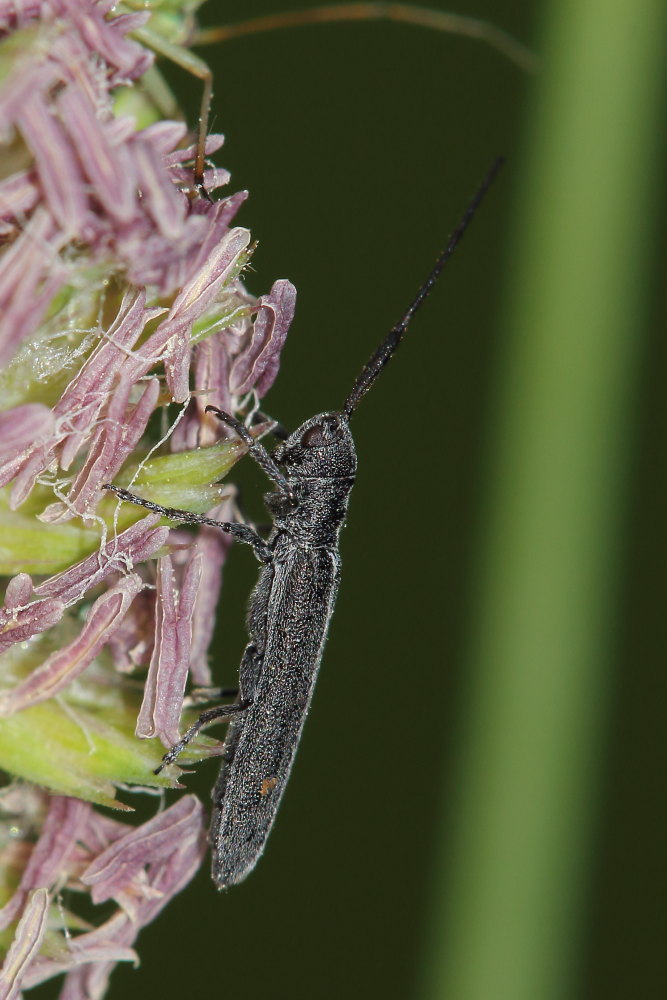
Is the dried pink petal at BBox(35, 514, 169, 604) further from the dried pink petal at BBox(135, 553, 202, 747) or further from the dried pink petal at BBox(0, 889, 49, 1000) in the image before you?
the dried pink petal at BBox(0, 889, 49, 1000)

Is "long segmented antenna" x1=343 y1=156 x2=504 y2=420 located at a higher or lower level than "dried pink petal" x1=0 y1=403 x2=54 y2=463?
higher

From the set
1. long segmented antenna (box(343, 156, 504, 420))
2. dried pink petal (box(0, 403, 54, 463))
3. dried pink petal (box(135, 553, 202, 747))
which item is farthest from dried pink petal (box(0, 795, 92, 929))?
long segmented antenna (box(343, 156, 504, 420))

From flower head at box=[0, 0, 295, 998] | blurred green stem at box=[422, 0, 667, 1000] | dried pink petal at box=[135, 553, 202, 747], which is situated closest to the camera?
flower head at box=[0, 0, 295, 998]

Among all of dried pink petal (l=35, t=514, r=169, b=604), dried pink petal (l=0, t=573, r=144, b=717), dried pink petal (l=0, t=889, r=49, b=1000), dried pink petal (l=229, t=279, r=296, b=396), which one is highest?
dried pink petal (l=229, t=279, r=296, b=396)

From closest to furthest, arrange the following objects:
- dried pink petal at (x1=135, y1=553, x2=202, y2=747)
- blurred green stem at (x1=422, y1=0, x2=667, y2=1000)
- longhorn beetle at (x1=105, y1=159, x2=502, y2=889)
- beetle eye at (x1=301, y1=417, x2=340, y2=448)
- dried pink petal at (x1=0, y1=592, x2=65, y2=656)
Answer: dried pink petal at (x1=0, y1=592, x2=65, y2=656) → dried pink petal at (x1=135, y1=553, x2=202, y2=747) → longhorn beetle at (x1=105, y1=159, x2=502, y2=889) → blurred green stem at (x1=422, y1=0, x2=667, y2=1000) → beetle eye at (x1=301, y1=417, x2=340, y2=448)

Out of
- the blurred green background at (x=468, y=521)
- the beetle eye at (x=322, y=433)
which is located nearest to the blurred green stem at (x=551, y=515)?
the blurred green background at (x=468, y=521)

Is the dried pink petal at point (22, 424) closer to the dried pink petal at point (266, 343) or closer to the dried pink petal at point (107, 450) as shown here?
the dried pink petal at point (107, 450)

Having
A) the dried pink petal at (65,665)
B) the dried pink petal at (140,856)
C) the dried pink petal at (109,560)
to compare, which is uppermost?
the dried pink petal at (109,560)

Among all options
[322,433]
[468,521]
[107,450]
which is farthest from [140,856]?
[468,521]
